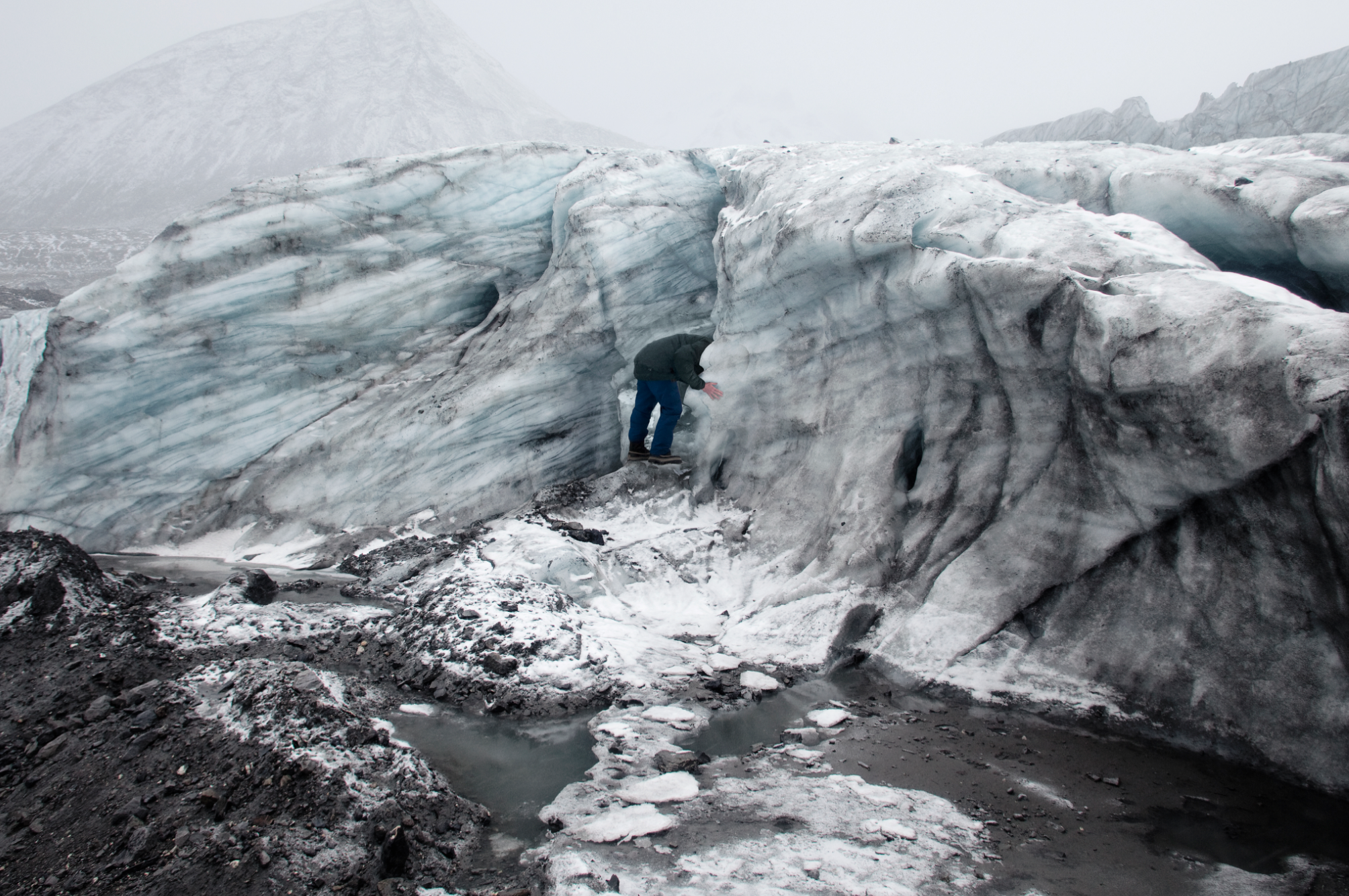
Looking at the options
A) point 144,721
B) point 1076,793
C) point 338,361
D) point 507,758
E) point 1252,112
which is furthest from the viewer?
point 1252,112

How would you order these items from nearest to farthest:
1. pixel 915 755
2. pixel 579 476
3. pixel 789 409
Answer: pixel 915 755 → pixel 789 409 → pixel 579 476

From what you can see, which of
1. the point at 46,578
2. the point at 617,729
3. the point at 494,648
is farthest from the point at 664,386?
the point at 46,578

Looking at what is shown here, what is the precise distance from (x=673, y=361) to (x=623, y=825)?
4504 millimetres

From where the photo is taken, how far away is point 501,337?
26.9ft

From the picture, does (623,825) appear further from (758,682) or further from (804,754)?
(758,682)

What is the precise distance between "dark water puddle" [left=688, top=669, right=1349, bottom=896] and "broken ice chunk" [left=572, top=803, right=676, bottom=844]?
723 millimetres

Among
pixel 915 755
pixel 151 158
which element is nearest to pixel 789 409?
pixel 915 755

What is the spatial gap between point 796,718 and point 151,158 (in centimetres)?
4749

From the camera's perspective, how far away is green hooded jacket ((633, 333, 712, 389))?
21.9 feet

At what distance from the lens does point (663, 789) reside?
3141 mm

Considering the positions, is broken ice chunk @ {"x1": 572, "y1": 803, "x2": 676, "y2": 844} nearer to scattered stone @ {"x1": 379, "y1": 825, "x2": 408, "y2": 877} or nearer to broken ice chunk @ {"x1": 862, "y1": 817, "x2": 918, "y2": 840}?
scattered stone @ {"x1": 379, "y1": 825, "x2": 408, "y2": 877}

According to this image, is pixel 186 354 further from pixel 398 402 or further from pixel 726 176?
pixel 726 176

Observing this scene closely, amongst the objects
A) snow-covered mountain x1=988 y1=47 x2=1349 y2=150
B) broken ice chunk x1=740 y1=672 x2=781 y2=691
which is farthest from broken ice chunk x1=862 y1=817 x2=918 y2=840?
snow-covered mountain x1=988 y1=47 x2=1349 y2=150

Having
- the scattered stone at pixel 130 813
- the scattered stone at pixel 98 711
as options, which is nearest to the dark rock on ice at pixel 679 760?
the scattered stone at pixel 130 813
